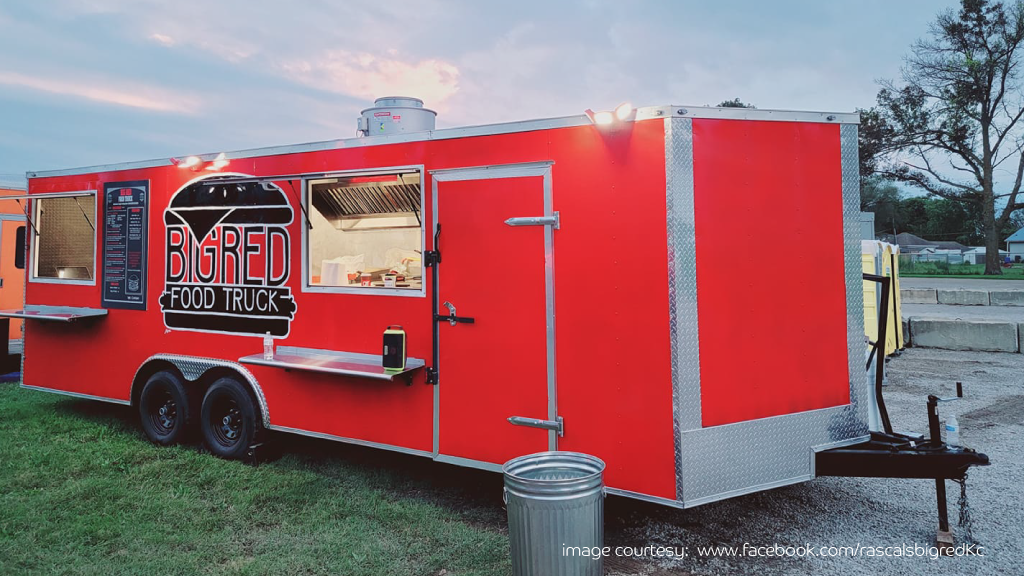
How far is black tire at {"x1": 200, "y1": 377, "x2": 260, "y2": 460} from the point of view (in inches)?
201

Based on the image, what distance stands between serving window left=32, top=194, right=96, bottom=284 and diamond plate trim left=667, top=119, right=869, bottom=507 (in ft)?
19.0

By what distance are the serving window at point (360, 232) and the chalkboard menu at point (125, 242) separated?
6.43 feet

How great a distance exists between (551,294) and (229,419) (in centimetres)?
330

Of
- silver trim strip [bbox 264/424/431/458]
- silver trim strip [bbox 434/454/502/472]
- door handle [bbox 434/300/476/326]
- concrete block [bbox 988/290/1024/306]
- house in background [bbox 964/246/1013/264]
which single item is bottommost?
silver trim strip [bbox 434/454/502/472]

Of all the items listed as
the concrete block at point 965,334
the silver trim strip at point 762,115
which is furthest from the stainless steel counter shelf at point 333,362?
the concrete block at point 965,334

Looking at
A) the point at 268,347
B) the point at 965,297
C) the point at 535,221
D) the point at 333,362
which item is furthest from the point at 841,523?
the point at 965,297

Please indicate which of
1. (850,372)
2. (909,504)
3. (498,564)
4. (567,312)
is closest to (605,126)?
(567,312)

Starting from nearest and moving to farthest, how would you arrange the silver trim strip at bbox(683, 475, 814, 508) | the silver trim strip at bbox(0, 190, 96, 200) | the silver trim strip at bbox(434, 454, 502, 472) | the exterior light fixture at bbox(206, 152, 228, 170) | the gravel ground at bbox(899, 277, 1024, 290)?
the silver trim strip at bbox(683, 475, 814, 508), the silver trim strip at bbox(434, 454, 502, 472), the exterior light fixture at bbox(206, 152, 228, 170), the silver trim strip at bbox(0, 190, 96, 200), the gravel ground at bbox(899, 277, 1024, 290)

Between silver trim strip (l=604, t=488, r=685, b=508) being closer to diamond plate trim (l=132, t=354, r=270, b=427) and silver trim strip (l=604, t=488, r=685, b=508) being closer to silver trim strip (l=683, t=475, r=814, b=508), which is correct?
silver trim strip (l=683, t=475, r=814, b=508)

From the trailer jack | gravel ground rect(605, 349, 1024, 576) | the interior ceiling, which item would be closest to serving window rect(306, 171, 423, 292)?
the interior ceiling

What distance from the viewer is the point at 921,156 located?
26156 millimetres

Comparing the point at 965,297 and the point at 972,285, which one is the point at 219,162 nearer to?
the point at 965,297

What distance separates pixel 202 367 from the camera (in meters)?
5.38

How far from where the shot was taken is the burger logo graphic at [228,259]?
16.5ft
